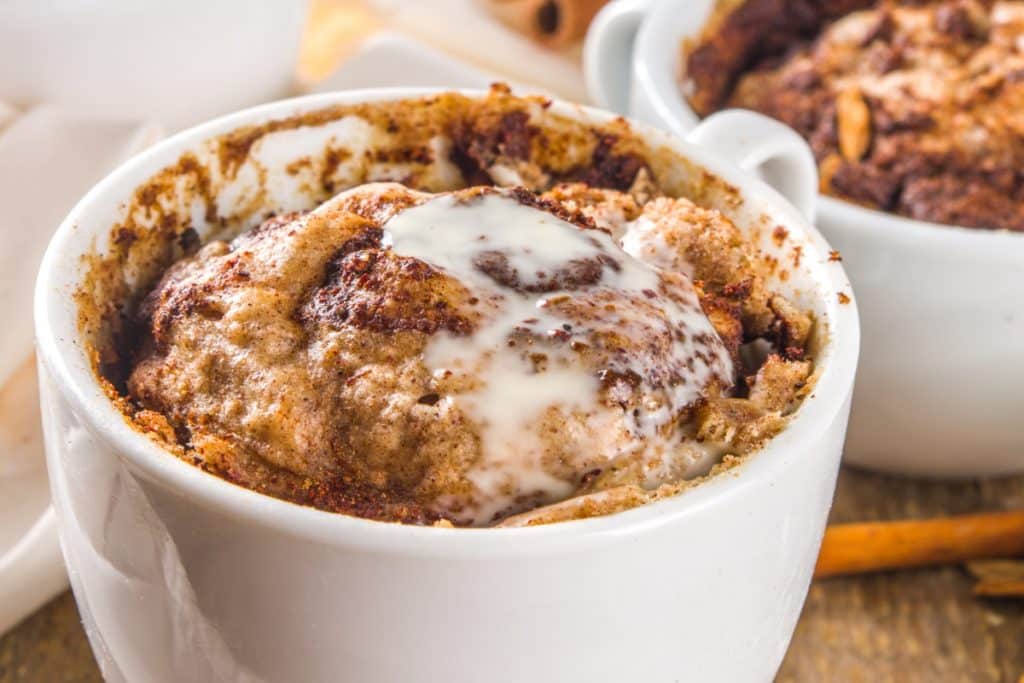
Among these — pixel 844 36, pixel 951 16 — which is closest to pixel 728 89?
pixel 844 36

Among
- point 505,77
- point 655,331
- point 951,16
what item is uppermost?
point 655,331

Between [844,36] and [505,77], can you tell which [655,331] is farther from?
[505,77]

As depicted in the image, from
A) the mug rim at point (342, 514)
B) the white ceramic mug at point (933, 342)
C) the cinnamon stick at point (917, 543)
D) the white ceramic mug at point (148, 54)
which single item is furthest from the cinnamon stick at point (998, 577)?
the white ceramic mug at point (148, 54)

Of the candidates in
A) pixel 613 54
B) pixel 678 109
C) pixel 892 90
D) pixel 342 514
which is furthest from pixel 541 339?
pixel 613 54

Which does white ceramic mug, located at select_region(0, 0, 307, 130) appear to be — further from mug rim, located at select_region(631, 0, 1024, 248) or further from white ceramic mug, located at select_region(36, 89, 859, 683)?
white ceramic mug, located at select_region(36, 89, 859, 683)

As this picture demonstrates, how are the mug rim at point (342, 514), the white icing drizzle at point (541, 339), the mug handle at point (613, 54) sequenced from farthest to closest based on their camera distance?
1. the mug handle at point (613, 54)
2. the white icing drizzle at point (541, 339)
3. the mug rim at point (342, 514)

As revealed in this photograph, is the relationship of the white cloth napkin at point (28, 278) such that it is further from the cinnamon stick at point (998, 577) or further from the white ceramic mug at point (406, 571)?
the cinnamon stick at point (998, 577)
